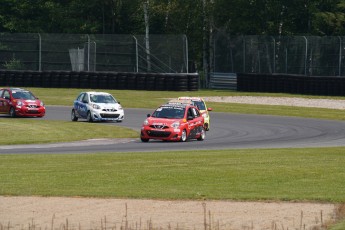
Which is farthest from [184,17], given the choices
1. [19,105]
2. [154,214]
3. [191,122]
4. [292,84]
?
[154,214]

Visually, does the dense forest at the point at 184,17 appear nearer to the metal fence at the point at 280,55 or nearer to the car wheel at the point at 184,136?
the metal fence at the point at 280,55

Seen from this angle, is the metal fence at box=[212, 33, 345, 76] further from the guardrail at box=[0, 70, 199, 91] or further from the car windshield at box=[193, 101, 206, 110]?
the car windshield at box=[193, 101, 206, 110]

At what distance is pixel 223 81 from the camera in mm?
70562

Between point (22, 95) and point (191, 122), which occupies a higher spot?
point (22, 95)

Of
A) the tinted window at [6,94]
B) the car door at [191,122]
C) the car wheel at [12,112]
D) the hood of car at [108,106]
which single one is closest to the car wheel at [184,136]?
→ the car door at [191,122]

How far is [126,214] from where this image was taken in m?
17.3

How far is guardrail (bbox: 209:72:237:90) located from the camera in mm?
69125

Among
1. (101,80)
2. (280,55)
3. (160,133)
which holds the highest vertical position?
(280,55)

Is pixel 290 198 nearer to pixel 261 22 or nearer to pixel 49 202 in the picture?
pixel 49 202

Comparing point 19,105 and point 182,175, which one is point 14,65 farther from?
point 182,175

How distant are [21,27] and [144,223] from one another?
69.9 meters

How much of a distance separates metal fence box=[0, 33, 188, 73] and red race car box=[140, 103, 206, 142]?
29.7 m

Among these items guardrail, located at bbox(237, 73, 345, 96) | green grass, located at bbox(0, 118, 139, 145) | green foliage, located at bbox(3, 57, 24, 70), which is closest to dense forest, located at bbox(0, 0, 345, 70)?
guardrail, located at bbox(237, 73, 345, 96)

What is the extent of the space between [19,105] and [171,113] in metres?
11.9
